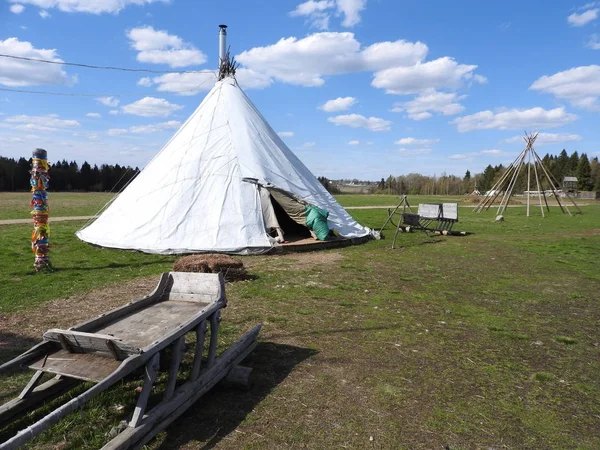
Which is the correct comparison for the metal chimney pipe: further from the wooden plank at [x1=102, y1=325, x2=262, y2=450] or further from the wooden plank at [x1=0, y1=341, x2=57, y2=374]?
the wooden plank at [x1=0, y1=341, x2=57, y2=374]

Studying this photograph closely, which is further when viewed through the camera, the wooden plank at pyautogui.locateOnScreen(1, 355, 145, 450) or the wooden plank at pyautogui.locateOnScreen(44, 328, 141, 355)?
the wooden plank at pyautogui.locateOnScreen(44, 328, 141, 355)

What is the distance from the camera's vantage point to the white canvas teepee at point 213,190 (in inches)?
421

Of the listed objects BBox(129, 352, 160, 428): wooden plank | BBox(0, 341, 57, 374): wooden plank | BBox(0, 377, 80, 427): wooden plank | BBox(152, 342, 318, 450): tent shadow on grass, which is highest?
BBox(0, 341, 57, 374): wooden plank

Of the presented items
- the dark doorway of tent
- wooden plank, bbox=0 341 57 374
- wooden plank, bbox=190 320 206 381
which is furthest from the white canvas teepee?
wooden plank, bbox=0 341 57 374

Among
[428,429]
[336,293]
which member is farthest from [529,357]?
[336,293]

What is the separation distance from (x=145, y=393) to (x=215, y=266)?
4747 mm

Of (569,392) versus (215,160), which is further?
(215,160)

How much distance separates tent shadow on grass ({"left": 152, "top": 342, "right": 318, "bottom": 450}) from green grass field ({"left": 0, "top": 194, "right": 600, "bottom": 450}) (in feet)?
0.05

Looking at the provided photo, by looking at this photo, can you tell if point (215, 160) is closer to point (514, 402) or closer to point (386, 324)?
point (386, 324)

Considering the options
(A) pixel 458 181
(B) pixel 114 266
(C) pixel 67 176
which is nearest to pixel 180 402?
(B) pixel 114 266

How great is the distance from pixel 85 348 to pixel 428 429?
8.66ft

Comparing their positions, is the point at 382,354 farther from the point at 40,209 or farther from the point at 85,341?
the point at 40,209

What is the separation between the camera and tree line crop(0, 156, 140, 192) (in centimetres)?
5162

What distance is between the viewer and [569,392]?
3850 mm
